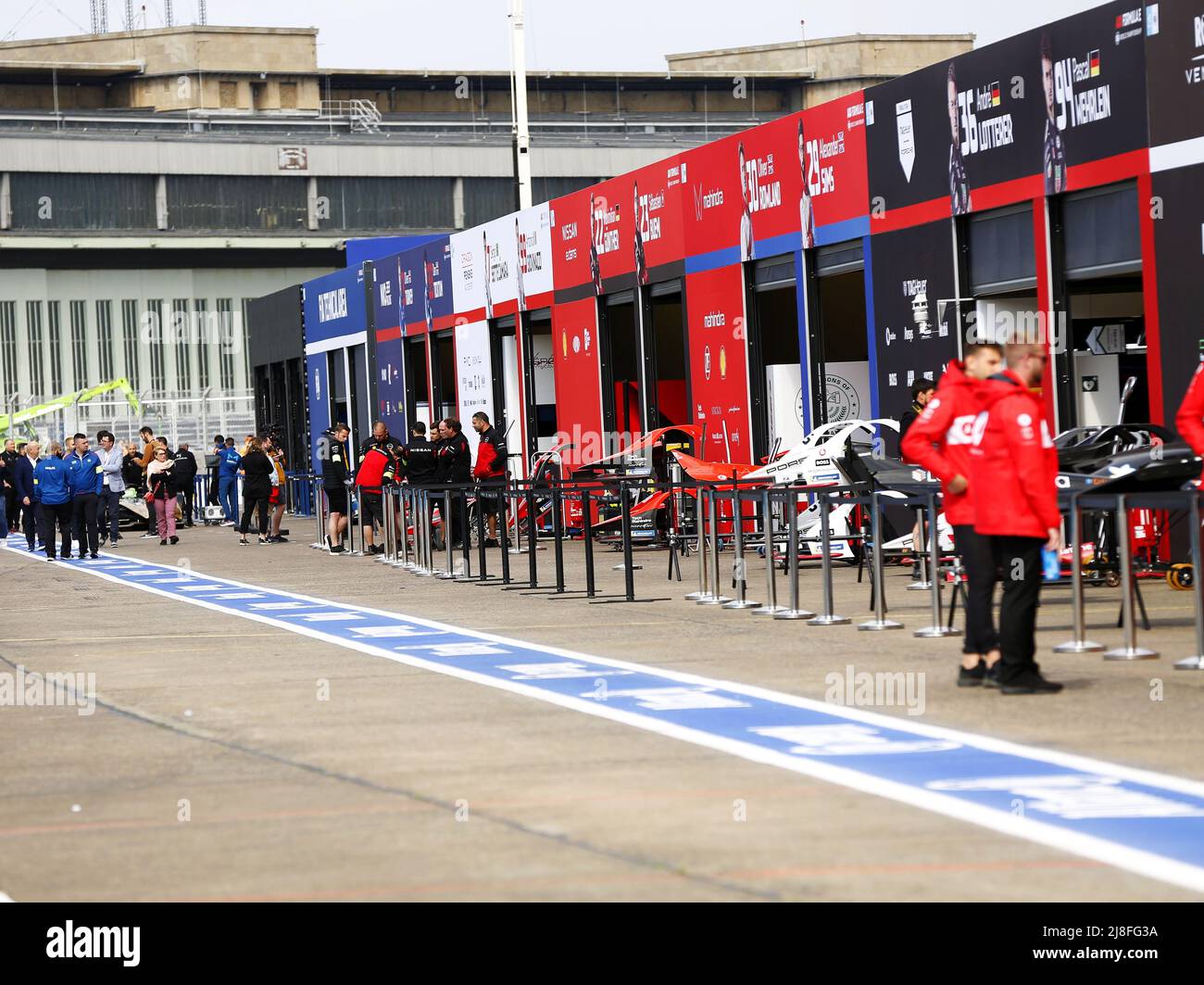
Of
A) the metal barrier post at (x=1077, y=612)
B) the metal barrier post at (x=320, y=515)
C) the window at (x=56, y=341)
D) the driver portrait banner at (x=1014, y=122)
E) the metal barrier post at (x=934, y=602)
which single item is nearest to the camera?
the metal barrier post at (x=1077, y=612)

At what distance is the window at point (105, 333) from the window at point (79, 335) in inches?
17.4

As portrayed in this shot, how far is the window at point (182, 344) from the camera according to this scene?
70625 millimetres

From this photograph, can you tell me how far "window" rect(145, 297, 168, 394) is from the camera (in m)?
70.3

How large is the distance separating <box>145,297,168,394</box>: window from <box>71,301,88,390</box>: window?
2.15m

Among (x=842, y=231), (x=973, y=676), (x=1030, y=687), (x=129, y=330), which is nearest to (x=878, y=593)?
(x=973, y=676)

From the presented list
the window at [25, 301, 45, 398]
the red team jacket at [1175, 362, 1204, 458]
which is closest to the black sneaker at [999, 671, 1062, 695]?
the red team jacket at [1175, 362, 1204, 458]

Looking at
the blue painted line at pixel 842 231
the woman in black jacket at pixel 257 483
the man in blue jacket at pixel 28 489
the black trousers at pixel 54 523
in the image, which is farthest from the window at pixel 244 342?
the blue painted line at pixel 842 231

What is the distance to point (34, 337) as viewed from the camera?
6850 centimetres

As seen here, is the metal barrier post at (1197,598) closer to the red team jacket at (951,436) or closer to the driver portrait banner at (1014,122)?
the red team jacket at (951,436)

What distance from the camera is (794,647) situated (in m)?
13.4

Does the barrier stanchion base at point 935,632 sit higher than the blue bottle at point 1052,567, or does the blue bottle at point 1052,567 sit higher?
the blue bottle at point 1052,567

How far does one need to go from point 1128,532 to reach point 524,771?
4.58m

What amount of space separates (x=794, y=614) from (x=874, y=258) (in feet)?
26.9

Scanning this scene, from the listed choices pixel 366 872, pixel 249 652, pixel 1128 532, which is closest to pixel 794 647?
pixel 1128 532
